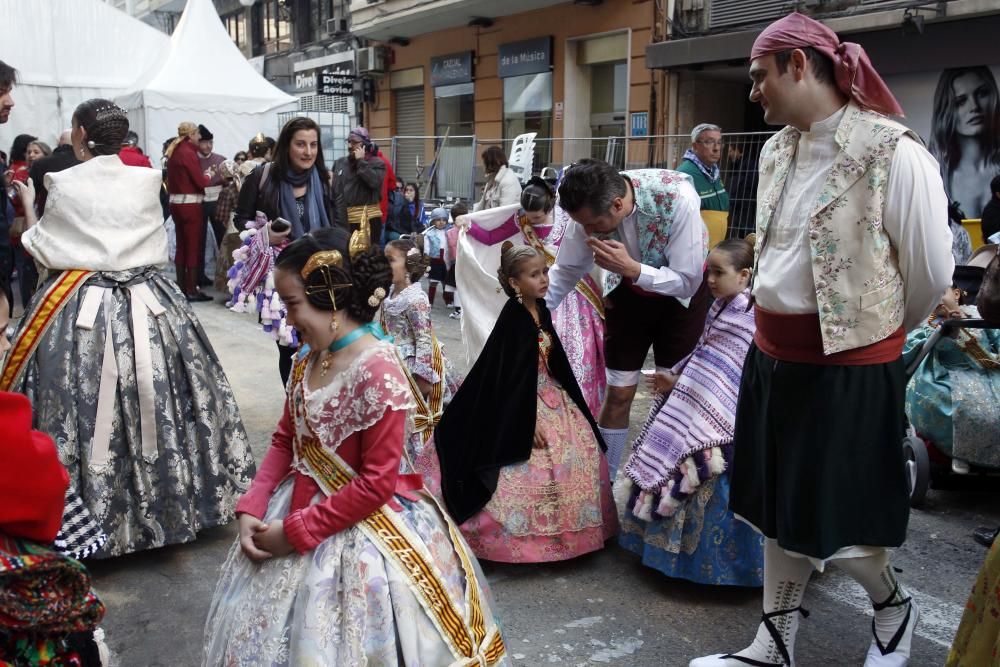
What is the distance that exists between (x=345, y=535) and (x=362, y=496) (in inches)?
4.6

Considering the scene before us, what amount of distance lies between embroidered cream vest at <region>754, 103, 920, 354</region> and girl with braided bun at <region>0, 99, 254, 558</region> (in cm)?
264

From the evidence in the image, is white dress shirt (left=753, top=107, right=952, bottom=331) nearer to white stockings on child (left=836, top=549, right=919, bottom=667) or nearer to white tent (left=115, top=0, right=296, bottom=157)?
white stockings on child (left=836, top=549, right=919, bottom=667)

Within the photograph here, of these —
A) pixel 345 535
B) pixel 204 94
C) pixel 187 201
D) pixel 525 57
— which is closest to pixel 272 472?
pixel 345 535

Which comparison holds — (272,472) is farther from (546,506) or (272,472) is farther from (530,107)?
(530,107)

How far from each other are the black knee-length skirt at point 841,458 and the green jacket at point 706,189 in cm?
517

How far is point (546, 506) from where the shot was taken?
3660 millimetres

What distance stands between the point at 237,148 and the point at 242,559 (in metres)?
13.9

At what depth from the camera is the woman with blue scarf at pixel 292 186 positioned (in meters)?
4.71

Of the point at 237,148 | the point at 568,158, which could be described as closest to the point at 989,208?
the point at 568,158

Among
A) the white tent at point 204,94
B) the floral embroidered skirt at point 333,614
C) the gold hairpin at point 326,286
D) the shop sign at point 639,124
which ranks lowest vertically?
the floral embroidered skirt at point 333,614

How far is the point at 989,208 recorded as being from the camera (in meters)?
6.68

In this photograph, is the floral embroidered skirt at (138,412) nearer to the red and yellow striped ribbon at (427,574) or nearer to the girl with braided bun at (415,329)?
the girl with braided bun at (415,329)

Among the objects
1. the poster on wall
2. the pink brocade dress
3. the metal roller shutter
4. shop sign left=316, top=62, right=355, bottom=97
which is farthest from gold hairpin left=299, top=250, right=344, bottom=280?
shop sign left=316, top=62, right=355, bottom=97

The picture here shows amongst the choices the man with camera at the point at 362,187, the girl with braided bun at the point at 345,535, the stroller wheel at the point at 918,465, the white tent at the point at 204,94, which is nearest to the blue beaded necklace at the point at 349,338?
the girl with braided bun at the point at 345,535
